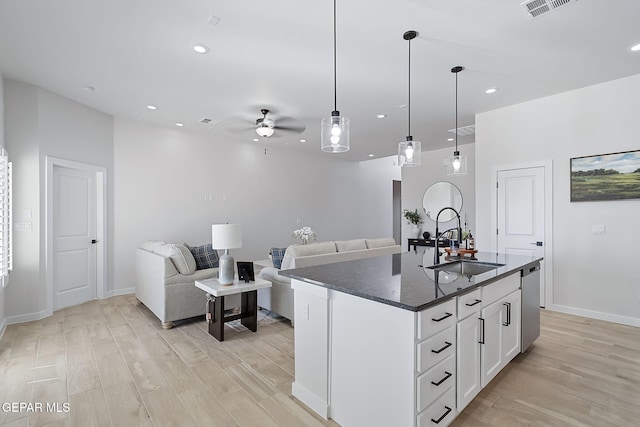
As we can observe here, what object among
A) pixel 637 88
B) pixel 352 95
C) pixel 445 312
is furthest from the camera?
pixel 352 95

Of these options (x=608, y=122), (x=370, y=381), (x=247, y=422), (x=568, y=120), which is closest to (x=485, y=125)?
(x=568, y=120)

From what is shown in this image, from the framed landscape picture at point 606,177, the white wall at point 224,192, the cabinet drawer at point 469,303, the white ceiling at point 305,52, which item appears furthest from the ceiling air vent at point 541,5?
the white wall at point 224,192

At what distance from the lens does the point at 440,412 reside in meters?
1.70

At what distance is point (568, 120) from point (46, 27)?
5.85 metres

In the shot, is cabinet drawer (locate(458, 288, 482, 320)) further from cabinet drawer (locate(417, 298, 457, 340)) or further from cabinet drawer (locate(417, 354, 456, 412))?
cabinet drawer (locate(417, 354, 456, 412))

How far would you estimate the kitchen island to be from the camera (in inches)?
62.6

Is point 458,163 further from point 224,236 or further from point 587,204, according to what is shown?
point 224,236

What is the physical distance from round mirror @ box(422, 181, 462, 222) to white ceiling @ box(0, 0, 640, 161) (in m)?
2.91

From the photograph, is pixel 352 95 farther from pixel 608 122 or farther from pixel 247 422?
pixel 247 422

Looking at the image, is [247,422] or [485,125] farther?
[485,125]

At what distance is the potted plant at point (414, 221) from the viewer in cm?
791

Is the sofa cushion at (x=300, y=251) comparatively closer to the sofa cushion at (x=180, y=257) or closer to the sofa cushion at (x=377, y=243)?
the sofa cushion at (x=377, y=243)

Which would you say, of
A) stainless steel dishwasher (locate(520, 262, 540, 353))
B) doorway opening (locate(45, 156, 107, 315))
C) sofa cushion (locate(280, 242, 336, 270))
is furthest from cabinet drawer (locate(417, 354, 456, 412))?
doorway opening (locate(45, 156, 107, 315))

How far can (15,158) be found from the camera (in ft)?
12.7
